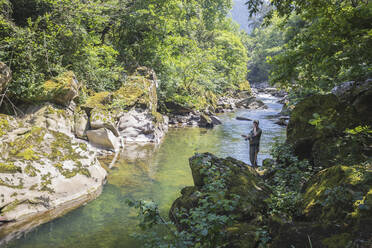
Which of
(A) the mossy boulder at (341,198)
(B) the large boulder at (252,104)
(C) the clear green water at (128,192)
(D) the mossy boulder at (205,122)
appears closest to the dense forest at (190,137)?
(A) the mossy boulder at (341,198)

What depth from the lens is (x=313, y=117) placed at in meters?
7.25

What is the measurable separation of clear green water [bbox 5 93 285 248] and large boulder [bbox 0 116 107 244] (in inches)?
15.0

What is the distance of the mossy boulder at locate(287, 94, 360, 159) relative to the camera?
20.2ft

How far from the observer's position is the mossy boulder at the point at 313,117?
243 inches

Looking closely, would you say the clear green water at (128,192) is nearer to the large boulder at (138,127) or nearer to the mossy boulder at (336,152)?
the large boulder at (138,127)

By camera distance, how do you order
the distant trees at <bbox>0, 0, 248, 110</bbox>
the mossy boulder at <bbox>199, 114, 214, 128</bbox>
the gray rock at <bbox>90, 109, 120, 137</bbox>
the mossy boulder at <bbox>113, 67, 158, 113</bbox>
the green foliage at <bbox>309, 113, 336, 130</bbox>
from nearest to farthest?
the green foliage at <bbox>309, 113, 336, 130</bbox>
the distant trees at <bbox>0, 0, 248, 110</bbox>
the gray rock at <bbox>90, 109, 120, 137</bbox>
the mossy boulder at <bbox>113, 67, 158, 113</bbox>
the mossy boulder at <bbox>199, 114, 214, 128</bbox>

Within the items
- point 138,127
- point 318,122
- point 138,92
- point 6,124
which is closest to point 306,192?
point 318,122

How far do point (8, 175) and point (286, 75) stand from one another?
7202 mm

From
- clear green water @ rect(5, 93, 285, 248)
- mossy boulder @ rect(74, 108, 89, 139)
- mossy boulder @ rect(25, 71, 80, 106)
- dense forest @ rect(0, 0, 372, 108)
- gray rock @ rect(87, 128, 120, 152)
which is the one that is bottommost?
clear green water @ rect(5, 93, 285, 248)

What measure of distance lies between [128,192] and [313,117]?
5782 millimetres

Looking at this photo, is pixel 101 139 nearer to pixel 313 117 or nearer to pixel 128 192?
pixel 128 192

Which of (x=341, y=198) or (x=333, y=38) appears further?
(x=333, y=38)

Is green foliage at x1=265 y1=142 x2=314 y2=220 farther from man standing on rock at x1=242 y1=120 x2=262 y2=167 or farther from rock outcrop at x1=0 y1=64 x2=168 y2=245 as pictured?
rock outcrop at x1=0 y1=64 x2=168 y2=245

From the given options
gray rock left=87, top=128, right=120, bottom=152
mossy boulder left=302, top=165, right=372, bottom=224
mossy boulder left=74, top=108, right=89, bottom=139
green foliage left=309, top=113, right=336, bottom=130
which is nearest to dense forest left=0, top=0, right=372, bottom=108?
green foliage left=309, top=113, right=336, bottom=130
